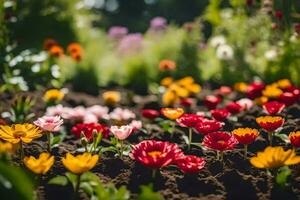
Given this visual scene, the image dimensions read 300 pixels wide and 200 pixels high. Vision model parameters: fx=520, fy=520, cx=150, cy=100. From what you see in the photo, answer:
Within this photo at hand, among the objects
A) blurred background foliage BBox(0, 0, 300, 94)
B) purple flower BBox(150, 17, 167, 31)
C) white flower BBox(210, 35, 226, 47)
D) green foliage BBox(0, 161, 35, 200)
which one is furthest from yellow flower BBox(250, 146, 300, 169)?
purple flower BBox(150, 17, 167, 31)

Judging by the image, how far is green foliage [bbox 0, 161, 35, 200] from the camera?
180 centimetres

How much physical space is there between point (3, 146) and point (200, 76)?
4.51 m

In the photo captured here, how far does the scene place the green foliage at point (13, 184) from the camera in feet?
5.91

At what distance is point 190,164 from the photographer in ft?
8.28

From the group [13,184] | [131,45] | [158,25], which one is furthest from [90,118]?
[158,25]

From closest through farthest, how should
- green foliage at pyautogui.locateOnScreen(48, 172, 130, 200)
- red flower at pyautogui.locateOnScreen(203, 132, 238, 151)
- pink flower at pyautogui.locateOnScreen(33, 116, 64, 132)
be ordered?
1. green foliage at pyautogui.locateOnScreen(48, 172, 130, 200)
2. red flower at pyautogui.locateOnScreen(203, 132, 238, 151)
3. pink flower at pyautogui.locateOnScreen(33, 116, 64, 132)

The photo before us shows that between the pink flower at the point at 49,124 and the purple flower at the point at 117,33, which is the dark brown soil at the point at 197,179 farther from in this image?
the purple flower at the point at 117,33

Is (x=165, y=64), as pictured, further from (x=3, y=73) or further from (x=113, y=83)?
(x=3, y=73)

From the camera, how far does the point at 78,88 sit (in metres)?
5.96

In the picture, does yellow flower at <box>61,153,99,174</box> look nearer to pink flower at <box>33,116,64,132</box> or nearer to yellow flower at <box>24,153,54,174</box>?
yellow flower at <box>24,153,54,174</box>

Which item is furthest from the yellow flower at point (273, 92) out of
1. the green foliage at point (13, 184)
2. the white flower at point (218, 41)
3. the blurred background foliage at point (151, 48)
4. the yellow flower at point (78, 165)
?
the white flower at point (218, 41)

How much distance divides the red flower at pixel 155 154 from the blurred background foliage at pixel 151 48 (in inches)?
101

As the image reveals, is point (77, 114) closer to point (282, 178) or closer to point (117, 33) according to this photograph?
point (282, 178)

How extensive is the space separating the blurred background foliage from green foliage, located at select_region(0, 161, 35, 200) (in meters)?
2.99
